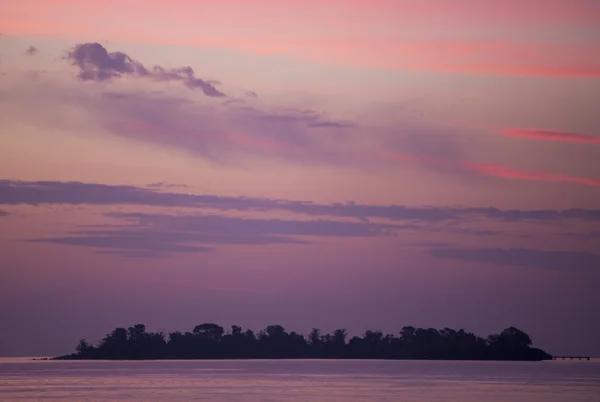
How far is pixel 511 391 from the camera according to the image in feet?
325

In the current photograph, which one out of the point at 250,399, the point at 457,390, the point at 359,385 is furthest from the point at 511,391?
the point at 250,399

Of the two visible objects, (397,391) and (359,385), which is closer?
(397,391)

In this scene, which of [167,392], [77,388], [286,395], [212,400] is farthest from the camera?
[77,388]

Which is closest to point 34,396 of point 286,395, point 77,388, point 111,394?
point 111,394

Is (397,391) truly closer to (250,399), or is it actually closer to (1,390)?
(250,399)

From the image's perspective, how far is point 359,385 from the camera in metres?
112

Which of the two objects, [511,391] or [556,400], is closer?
[556,400]

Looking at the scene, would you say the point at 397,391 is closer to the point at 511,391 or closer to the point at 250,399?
the point at 511,391

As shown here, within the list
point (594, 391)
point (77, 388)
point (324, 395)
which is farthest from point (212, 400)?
point (594, 391)

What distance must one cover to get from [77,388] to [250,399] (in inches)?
1201

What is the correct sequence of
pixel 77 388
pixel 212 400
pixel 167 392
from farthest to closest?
pixel 77 388 < pixel 167 392 < pixel 212 400

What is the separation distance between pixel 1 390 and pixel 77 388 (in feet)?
28.8

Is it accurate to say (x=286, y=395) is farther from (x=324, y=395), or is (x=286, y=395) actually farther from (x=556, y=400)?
(x=556, y=400)

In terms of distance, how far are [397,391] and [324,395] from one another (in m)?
11.9
